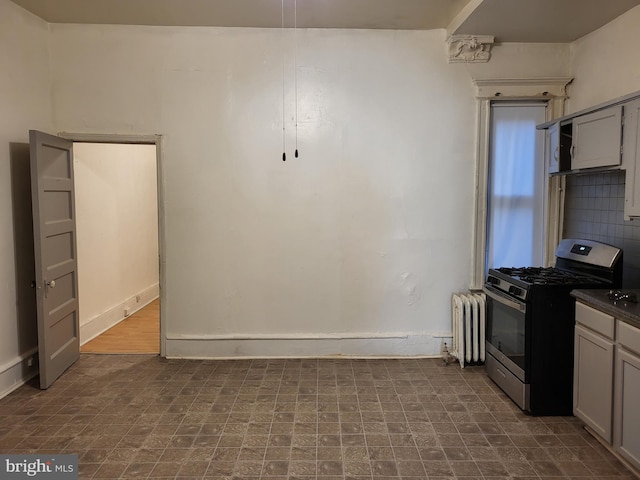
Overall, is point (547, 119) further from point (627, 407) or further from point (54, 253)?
point (54, 253)

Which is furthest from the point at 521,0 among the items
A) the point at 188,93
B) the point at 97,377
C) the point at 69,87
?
the point at 97,377

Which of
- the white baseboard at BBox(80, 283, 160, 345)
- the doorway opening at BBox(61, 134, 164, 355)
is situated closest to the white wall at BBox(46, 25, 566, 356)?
the doorway opening at BBox(61, 134, 164, 355)

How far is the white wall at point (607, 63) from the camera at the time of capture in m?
3.16

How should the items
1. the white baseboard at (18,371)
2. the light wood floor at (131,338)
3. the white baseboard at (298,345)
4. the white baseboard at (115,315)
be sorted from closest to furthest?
the white baseboard at (18,371) < the white baseboard at (298,345) < the light wood floor at (131,338) < the white baseboard at (115,315)

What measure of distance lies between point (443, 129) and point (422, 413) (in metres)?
2.51

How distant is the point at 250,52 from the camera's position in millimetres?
3896

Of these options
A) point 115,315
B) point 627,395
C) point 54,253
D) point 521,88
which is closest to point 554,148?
point 521,88

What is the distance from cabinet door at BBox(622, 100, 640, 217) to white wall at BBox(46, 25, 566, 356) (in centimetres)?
139

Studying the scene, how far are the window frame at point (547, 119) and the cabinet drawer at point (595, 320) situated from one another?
1339mm

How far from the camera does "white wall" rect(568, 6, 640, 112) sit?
3.16 m

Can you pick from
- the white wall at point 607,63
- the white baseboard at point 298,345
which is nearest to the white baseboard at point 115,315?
the white baseboard at point 298,345

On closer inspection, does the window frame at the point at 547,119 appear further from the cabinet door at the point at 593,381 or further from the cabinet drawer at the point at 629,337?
the cabinet drawer at the point at 629,337

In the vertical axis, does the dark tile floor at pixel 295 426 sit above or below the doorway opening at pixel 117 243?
below

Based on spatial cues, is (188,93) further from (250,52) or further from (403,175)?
(403,175)
